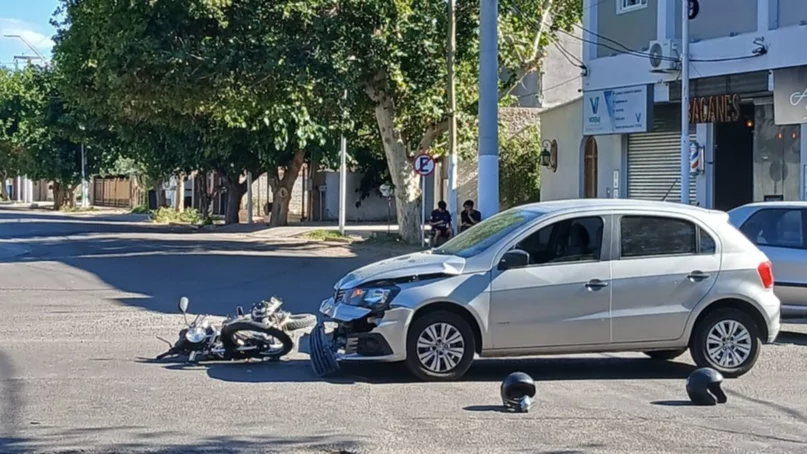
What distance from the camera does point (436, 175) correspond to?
4475 centimetres

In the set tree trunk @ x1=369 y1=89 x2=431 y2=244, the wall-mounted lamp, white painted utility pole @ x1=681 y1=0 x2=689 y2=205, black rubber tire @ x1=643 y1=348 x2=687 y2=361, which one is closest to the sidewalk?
tree trunk @ x1=369 y1=89 x2=431 y2=244

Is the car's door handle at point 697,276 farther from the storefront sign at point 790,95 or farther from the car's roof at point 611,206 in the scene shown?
the storefront sign at point 790,95

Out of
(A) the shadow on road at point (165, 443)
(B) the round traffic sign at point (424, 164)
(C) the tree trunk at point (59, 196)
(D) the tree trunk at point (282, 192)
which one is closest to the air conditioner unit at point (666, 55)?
(B) the round traffic sign at point (424, 164)

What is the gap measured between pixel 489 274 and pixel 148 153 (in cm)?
3703

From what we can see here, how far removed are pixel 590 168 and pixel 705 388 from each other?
2161 cm

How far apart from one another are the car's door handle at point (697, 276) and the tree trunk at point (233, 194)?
37.8 meters

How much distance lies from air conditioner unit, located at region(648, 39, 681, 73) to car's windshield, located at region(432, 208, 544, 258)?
1467cm

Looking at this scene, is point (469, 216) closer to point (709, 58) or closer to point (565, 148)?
point (709, 58)

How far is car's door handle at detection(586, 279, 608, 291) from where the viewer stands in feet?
32.9

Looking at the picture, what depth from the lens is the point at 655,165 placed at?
2672 centimetres

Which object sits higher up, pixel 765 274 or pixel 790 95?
pixel 790 95

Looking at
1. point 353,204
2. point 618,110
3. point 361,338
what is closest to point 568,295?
point 361,338

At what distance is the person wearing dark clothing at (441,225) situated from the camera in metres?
26.2

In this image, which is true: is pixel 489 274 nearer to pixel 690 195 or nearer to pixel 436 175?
pixel 690 195
